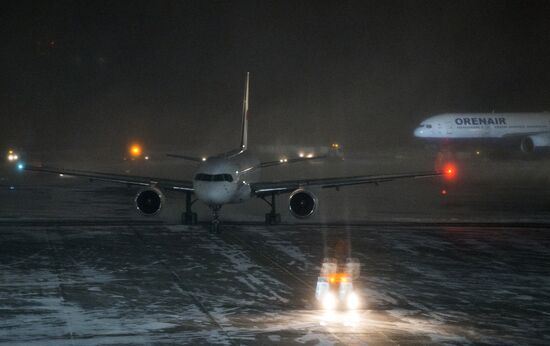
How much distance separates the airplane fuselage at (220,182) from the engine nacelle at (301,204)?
6.25 ft

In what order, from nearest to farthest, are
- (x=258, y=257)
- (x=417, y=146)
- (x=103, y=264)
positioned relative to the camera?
(x=103, y=264)
(x=258, y=257)
(x=417, y=146)

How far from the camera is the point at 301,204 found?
1179 inches

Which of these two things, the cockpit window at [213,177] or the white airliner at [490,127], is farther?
the white airliner at [490,127]

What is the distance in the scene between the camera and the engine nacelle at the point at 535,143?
247 feet

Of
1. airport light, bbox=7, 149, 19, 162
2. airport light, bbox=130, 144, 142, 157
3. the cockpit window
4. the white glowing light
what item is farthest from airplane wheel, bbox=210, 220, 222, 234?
airport light, bbox=130, 144, 142, 157

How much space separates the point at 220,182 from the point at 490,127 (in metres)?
59.4

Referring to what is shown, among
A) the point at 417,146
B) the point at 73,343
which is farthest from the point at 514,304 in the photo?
the point at 417,146

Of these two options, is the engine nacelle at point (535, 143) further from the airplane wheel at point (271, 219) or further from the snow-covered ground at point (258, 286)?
the airplane wheel at point (271, 219)

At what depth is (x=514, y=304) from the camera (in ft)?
56.1

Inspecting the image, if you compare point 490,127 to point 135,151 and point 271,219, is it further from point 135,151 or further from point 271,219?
point 271,219

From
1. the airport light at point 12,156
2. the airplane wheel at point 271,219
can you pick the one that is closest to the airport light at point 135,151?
the airport light at point 12,156

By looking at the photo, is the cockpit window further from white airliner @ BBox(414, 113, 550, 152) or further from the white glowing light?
white airliner @ BBox(414, 113, 550, 152)

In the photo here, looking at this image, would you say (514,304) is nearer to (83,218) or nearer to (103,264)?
(103,264)

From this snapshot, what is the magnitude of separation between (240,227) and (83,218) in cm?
702
